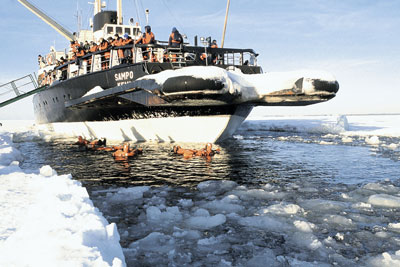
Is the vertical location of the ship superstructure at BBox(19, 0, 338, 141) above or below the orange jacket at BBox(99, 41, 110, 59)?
below

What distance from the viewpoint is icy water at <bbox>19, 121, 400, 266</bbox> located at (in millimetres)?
2986

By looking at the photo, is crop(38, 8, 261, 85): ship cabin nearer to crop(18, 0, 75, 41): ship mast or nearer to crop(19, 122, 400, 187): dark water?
crop(19, 122, 400, 187): dark water

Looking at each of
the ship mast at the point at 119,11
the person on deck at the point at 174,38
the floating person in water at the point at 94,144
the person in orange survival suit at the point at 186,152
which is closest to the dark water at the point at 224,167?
the person in orange survival suit at the point at 186,152

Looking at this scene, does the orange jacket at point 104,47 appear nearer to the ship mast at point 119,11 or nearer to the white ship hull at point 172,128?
the white ship hull at point 172,128

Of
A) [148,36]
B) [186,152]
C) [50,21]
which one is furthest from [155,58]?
[50,21]

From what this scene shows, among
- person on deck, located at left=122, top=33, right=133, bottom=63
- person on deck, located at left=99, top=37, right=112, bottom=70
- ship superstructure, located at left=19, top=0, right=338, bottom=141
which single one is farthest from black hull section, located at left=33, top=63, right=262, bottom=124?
person on deck, located at left=99, top=37, right=112, bottom=70

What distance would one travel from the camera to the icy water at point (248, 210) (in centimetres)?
299

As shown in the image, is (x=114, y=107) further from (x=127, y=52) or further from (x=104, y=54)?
(x=104, y=54)

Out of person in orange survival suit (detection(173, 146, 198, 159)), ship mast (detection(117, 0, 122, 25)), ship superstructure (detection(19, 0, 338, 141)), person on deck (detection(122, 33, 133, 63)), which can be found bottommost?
person in orange survival suit (detection(173, 146, 198, 159))

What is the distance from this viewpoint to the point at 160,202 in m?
4.74

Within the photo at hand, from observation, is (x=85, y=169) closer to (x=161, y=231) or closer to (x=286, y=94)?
(x=161, y=231)

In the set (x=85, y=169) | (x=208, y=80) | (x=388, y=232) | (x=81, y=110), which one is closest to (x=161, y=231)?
(x=388, y=232)

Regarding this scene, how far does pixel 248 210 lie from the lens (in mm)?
4324

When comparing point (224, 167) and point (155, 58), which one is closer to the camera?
point (224, 167)
